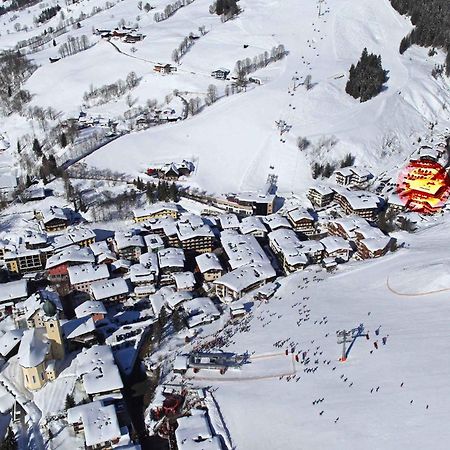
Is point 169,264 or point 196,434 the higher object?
point 169,264

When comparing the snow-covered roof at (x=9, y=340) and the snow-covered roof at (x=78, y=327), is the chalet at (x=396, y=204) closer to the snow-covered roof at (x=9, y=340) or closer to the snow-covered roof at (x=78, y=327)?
the snow-covered roof at (x=78, y=327)

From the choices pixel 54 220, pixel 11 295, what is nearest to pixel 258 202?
pixel 54 220

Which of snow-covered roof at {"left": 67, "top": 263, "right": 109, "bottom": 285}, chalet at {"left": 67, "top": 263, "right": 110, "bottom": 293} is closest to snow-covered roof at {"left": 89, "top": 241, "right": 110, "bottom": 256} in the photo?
snow-covered roof at {"left": 67, "top": 263, "right": 109, "bottom": 285}

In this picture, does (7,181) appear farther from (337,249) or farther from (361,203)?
(361,203)

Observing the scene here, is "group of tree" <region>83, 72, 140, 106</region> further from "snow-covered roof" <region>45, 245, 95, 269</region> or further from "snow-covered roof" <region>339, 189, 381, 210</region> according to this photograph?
"snow-covered roof" <region>339, 189, 381, 210</region>

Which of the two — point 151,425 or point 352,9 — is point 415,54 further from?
point 151,425

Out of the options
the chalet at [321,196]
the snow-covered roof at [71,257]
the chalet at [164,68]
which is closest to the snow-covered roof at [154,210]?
the snow-covered roof at [71,257]
